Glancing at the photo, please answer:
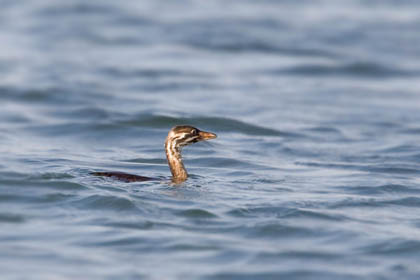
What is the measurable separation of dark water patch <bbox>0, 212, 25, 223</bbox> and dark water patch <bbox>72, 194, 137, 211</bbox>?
74 centimetres

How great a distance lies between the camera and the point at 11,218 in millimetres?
11234

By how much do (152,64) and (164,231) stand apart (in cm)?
1524

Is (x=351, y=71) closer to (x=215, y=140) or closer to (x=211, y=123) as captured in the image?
(x=211, y=123)

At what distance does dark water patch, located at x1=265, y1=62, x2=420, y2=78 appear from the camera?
82.8 ft

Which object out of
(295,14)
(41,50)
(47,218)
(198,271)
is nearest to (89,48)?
(41,50)

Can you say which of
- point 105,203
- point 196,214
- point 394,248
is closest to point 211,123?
point 105,203

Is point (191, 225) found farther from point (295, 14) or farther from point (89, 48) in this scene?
point (295, 14)

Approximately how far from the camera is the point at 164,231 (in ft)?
35.5

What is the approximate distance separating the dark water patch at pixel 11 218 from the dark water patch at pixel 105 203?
735mm

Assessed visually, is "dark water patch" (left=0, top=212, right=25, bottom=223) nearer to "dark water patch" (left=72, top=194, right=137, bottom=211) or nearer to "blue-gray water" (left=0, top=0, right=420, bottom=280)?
"blue-gray water" (left=0, top=0, right=420, bottom=280)

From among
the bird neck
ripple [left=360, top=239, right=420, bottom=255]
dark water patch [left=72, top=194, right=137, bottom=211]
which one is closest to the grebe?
the bird neck

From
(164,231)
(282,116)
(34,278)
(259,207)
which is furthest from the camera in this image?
(282,116)

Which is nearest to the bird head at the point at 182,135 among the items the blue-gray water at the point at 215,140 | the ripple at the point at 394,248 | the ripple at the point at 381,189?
the blue-gray water at the point at 215,140

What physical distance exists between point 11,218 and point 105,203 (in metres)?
1.12
